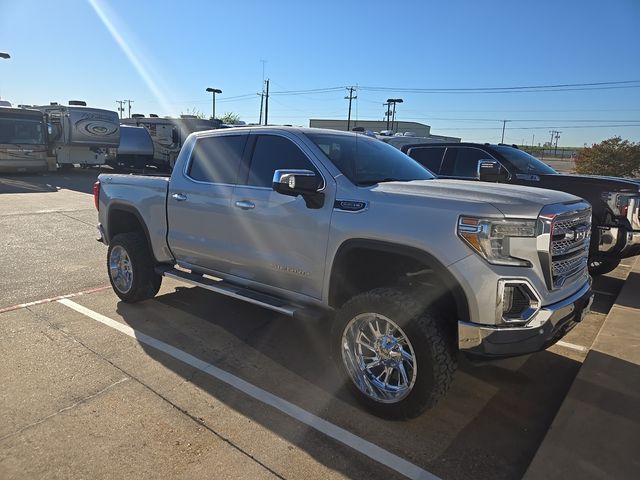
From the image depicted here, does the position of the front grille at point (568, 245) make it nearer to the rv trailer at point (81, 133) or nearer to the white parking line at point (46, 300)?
the white parking line at point (46, 300)

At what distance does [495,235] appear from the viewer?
292cm

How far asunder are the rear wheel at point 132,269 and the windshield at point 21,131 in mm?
17693

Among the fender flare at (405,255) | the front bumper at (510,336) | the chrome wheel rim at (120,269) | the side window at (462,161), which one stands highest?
the side window at (462,161)

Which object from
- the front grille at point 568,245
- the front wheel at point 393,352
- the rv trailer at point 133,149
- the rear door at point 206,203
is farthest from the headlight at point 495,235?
the rv trailer at point 133,149

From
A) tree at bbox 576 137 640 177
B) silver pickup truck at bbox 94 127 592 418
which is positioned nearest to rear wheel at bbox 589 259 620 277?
silver pickup truck at bbox 94 127 592 418

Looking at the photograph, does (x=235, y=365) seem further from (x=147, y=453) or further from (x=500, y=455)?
(x=500, y=455)

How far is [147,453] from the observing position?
2920mm

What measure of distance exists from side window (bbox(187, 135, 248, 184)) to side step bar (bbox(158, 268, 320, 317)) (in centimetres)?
96

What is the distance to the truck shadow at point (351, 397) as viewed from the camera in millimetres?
2992

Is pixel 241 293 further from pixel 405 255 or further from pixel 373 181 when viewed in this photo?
pixel 405 255

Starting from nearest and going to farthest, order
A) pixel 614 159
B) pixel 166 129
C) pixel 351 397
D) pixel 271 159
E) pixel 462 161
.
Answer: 1. pixel 351 397
2. pixel 271 159
3. pixel 462 161
4. pixel 614 159
5. pixel 166 129

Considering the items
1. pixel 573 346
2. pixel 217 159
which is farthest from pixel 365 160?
pixel 573 346

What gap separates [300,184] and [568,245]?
6.00ft

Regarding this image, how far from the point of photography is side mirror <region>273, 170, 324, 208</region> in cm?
344
